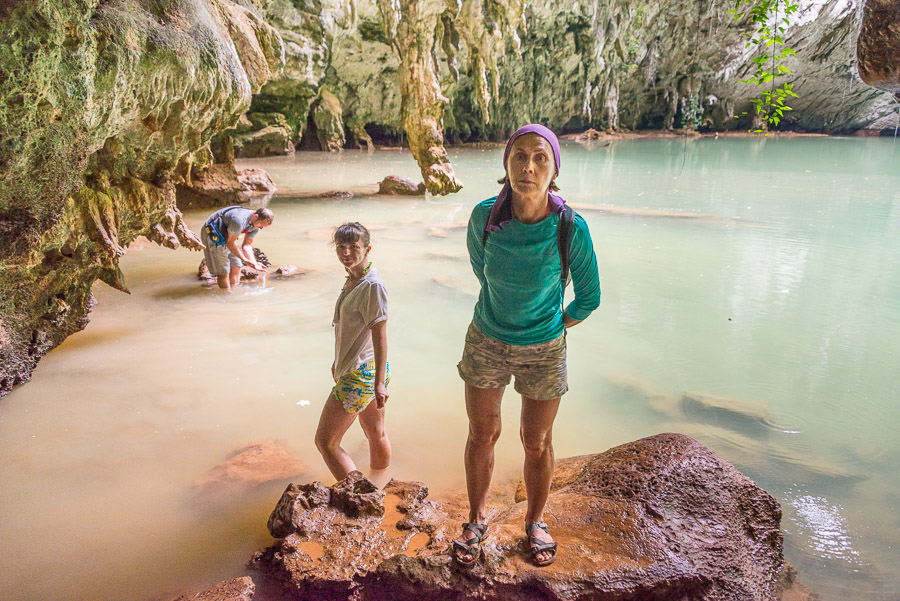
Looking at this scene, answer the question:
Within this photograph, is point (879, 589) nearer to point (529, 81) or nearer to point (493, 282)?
point (493, 282)

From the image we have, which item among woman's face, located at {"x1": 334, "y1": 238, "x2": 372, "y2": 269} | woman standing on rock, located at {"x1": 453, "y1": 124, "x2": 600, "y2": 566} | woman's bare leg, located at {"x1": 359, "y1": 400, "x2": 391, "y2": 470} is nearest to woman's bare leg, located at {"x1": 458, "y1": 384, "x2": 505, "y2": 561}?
woman standing on rock, located at {"x1": 453, "y1": 124, "x2": 600, "y2": 566}

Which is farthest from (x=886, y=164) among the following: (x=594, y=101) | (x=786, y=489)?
(x=786, y=489)

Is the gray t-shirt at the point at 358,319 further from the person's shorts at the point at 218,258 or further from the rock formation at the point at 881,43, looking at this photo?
the person's shorts at the point at 218,258

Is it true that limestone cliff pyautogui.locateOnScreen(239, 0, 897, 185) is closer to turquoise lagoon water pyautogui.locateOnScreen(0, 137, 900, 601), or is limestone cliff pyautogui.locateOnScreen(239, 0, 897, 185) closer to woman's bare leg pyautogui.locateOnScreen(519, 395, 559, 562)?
turquoise lagoon water pyautogui.locateOnScreen(0, 137, 900, 601)

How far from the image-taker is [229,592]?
2.34 m

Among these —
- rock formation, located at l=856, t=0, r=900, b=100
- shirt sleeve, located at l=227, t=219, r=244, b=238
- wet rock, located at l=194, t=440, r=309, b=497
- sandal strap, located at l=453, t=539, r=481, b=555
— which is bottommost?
wet rock, located at l=194, t=440, r=309, b=497

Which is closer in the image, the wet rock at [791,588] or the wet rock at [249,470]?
the wet rock at [791,588]

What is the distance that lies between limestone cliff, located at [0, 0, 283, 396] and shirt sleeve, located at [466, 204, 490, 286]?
8.16ft

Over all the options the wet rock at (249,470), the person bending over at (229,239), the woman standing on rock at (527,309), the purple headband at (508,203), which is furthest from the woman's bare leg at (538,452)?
the person bending over at (229,239)

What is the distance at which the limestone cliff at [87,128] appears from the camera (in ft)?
10.4

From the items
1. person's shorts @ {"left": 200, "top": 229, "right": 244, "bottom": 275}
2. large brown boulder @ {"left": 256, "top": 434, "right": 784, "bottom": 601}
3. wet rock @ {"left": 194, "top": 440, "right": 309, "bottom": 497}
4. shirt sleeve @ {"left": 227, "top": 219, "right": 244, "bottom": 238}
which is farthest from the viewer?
person's shorts @ {"left": 200, "top": 229, "right": 244, "bottom": 275}

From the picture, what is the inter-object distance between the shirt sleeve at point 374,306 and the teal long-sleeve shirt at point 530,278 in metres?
0.66

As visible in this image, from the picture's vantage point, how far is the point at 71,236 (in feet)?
14.6

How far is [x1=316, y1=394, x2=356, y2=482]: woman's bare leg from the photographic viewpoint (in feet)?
9.84
